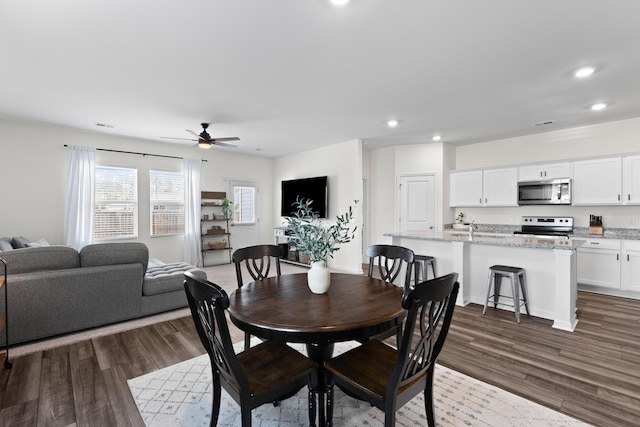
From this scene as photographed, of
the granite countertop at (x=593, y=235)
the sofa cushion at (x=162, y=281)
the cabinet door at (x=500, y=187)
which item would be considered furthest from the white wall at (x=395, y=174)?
the sofa cushion at (x=162, y=281)

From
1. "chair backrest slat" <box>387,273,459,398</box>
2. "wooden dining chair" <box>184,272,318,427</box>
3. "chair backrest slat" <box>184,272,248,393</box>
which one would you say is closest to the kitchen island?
"chair backrest slat" <box>387,273,459,398</box>

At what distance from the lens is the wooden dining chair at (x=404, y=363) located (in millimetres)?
1308

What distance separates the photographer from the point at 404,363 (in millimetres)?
1341

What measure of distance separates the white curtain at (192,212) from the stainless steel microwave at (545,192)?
6613 mm

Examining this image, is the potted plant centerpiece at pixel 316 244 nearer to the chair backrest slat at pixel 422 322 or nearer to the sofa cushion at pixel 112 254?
the chair backrest slat at pixel 422 322

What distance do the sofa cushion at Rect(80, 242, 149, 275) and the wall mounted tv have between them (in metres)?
3.44

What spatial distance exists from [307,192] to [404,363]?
5.76 meters

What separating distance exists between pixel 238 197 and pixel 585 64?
6.71 metres

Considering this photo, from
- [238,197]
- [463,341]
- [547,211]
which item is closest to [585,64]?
[463,341]

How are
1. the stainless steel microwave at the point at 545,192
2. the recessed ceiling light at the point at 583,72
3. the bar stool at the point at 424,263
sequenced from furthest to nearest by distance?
the stainless steel microwave at the point at 545,192 < the bar stool at the point at 424,263 < the recessed ceiling light at the point at 583,72

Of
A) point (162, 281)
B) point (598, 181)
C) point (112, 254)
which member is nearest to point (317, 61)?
point (112, 254)

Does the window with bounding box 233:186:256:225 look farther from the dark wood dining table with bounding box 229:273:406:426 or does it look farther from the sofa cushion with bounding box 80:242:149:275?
the dark wood dining table with bounding box 229:273:406:426

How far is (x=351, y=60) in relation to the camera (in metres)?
2.79

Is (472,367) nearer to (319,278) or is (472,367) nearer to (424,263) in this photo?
(319,278)
